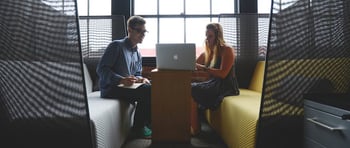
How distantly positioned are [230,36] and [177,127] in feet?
4.56

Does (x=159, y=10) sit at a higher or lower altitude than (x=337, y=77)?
higher

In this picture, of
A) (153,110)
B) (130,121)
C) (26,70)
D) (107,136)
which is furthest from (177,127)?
(26,70)

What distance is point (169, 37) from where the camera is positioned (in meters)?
3.75

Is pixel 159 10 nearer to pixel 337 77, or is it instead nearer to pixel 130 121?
pixel 130 121

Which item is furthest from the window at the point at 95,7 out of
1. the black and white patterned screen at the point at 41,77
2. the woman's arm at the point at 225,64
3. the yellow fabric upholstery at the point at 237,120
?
the black and white patterned screen at the point at 41,77

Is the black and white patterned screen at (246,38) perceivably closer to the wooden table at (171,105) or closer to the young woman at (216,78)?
the young woman at (216,78)

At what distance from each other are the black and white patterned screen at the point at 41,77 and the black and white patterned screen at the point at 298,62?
34.2 inches

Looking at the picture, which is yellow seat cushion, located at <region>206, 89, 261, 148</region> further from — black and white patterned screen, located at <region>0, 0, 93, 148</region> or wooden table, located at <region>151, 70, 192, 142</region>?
black and white patterned screen, located at <region>0, 0, 93, 148</region>

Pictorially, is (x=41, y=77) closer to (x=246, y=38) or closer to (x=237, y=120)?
(x=237, y=120)

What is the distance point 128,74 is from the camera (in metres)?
2.73

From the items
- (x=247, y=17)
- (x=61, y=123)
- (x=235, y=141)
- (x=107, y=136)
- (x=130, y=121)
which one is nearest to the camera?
(x=61, y=123)

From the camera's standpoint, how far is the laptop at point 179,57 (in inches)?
100

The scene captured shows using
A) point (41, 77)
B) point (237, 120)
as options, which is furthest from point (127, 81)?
point (41, 77)

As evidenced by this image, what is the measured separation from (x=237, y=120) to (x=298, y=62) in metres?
0.77
